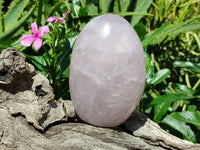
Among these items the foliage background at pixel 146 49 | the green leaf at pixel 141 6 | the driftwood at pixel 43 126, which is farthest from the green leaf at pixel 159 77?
the green leaf at pixel 141 6

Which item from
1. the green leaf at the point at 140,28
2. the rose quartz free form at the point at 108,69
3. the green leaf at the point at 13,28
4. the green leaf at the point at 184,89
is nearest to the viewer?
the rose quartz free form at the point at 108,69

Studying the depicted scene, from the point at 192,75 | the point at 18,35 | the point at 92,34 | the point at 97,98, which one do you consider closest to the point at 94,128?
the point at 97,98

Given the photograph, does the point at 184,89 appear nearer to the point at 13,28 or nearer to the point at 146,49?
the point at 146,49

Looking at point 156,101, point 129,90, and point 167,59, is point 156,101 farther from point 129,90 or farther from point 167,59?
point 167,59

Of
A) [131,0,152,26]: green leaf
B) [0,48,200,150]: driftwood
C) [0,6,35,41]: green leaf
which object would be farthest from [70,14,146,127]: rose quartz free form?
[131,0,152,26]: green leaf

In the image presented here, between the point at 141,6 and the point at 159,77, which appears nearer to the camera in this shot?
the point at 159,77

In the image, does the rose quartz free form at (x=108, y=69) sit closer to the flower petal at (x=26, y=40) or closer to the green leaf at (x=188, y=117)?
the flower petal at (x=26, y=40)

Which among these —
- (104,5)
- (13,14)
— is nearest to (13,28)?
(13,14)
